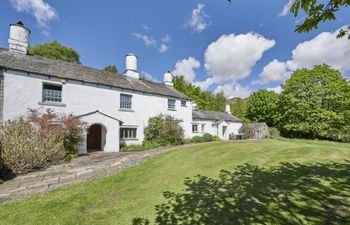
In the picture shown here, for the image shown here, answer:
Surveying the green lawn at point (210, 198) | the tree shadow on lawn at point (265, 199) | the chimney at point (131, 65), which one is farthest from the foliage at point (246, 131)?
the tree shadow on lawn at point (265, 199)

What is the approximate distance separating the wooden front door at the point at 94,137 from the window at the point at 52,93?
433 centimetres

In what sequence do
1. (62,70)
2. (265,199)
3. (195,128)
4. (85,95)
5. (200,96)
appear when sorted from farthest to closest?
1. (200,96)
2. (195,128)
3. (85,95)
4. (62,70)
5. (265,199)

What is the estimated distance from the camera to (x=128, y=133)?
19859 millimetres

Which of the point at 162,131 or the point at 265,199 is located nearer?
the point at 265,199

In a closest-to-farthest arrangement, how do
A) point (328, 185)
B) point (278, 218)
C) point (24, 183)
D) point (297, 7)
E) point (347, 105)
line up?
point (297, 7) < point (278, 218) < point (328, 185) < point (24, 183) < point (347, 105)

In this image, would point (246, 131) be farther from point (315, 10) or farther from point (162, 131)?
point (315, 10)

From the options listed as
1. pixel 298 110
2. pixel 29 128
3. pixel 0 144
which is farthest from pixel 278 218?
pixel 298 110

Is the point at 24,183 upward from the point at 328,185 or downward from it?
downward

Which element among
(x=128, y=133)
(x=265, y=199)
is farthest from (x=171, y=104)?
(x=265, y=199)

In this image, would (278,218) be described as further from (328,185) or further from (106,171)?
(106,171)

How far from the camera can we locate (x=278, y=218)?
14.1ft

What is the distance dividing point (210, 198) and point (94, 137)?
15.6m

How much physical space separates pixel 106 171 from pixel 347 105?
1307 inches

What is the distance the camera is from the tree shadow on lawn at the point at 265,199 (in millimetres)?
4367
